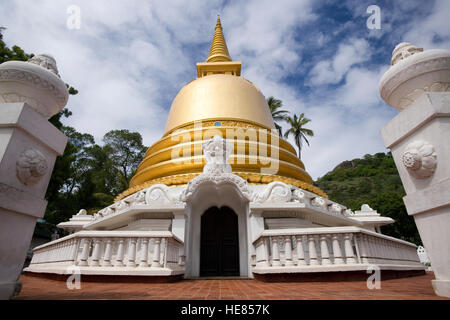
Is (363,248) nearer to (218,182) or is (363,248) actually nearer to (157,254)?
(218,182)

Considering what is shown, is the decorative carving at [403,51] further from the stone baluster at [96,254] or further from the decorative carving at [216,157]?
the stone baluster at [96,254]

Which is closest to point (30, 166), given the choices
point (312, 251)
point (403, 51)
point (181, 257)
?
point (181, 257)

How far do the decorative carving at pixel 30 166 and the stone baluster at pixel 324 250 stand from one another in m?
4.91

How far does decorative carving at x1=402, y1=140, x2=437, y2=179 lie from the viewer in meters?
3.02

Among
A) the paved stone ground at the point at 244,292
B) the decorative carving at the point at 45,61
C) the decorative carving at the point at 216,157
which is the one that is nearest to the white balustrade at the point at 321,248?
the paved stone ground at the point at 244,292

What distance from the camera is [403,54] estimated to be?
3.62m

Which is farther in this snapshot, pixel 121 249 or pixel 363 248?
pixel 121 249

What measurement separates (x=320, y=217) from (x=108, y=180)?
27.9m

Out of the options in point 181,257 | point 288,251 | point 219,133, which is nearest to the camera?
point 288,251

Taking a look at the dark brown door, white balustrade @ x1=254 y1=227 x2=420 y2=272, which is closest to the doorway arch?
the dark brown door

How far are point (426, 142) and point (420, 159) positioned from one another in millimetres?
221

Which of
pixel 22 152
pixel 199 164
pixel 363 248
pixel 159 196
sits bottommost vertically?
pixel 363 248

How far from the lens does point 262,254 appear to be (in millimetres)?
5859
